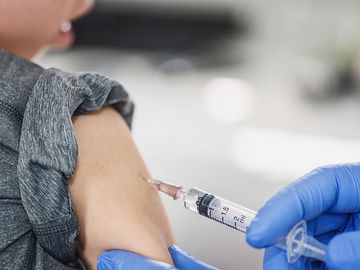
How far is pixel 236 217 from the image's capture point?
0.83m

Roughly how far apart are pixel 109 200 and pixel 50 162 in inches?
4.7

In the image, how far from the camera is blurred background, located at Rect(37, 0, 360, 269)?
199cm

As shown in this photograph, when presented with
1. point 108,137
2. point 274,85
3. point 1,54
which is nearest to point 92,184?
point 108,137

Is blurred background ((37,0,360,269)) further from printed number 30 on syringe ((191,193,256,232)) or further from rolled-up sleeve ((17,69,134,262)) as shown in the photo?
rolled-up sleeve ((17,69,134,262))

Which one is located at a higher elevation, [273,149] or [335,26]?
[335,26]

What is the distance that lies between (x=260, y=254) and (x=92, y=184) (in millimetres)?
829

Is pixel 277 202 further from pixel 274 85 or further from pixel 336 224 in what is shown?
pixel 274 85

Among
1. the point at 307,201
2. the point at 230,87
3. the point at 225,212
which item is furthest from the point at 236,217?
the point at 230,87

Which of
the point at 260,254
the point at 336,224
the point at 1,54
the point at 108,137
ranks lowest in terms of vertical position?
the point at 260,254

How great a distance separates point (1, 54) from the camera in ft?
2.72

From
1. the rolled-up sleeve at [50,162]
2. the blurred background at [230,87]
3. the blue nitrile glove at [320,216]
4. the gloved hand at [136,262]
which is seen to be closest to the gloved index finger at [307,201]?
the blue nitrile glove at [320,216]

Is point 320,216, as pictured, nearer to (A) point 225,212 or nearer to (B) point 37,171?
(A) point 225,212

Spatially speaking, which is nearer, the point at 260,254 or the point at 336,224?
the point at 336,224

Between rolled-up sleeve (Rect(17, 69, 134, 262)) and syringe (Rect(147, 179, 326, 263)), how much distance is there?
0.18 m
